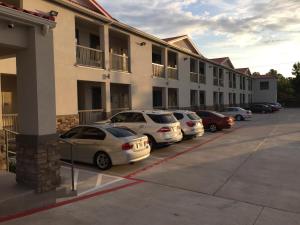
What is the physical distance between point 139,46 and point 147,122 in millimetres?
8620

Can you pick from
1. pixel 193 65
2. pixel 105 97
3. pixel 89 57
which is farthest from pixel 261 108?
pixel 89 57

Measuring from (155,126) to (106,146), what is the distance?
12.4ft

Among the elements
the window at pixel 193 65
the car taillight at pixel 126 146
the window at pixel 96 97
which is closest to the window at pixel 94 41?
the window at pixel 96 97

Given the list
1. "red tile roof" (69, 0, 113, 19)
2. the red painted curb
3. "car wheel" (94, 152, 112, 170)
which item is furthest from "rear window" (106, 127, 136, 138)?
"red tile roof" (69, 0, 113, 19)

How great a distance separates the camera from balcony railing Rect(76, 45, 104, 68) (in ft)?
57.3

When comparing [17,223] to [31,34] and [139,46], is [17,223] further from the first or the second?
[139,46]

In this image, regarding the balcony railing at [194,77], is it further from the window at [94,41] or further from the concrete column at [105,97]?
the concrete column at [105,97]

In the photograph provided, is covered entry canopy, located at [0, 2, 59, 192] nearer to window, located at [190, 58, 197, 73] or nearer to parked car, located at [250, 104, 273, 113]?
→ window, located at [190, 58, 197, 73]

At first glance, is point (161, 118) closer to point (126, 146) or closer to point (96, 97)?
point (126, 146)

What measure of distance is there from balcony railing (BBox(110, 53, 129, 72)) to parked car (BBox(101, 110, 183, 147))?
518cm

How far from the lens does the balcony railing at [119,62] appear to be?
19844mm

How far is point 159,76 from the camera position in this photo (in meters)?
25.6

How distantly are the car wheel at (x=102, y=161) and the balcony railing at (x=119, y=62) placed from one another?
9.09 m

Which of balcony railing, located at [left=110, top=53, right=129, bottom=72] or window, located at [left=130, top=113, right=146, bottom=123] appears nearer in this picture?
window, located at [left=130, top=113, right=146, bottom=123]
